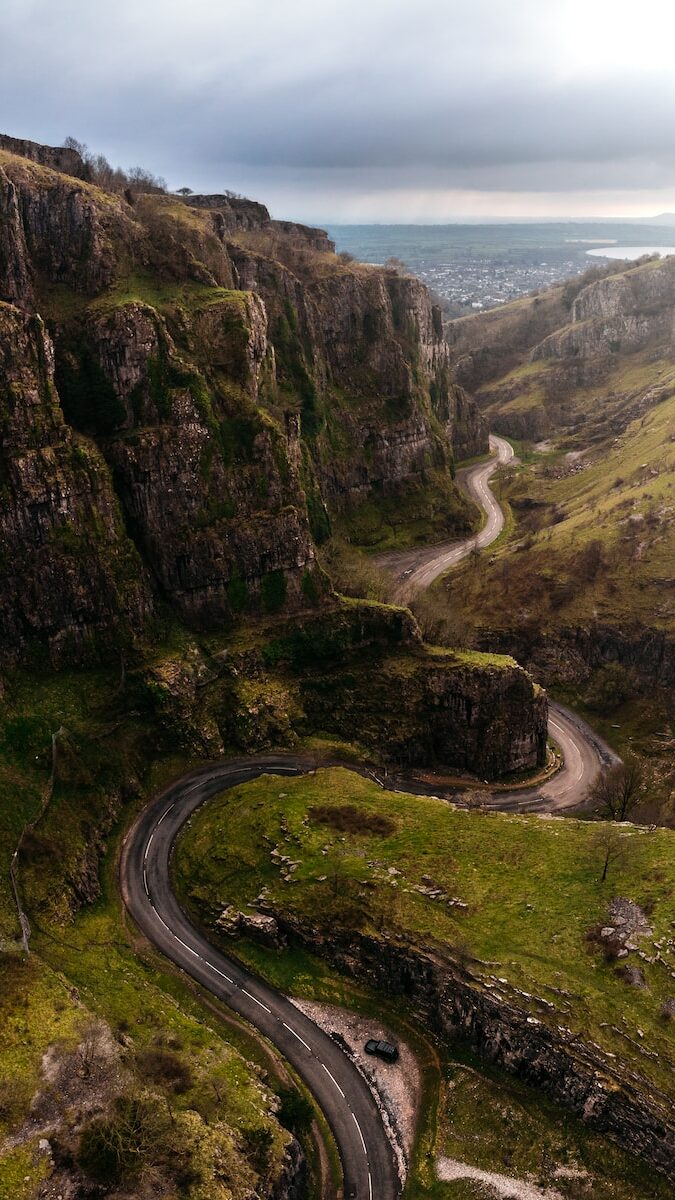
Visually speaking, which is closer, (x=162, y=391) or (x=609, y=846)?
(x=609, y=846)

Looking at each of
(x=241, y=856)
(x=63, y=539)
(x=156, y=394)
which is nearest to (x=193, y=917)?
(x=241, y=856)

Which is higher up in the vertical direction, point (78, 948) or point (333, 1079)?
point (78, 948)

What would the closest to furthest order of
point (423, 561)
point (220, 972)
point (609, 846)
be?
point (220, 972) → point (609, 846) → point (423, 561)

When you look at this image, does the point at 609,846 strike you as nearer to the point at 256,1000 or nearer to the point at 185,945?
the point at 256,1000

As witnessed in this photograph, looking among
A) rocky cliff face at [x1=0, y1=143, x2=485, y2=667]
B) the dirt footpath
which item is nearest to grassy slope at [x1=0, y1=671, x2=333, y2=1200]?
the dirt footpath

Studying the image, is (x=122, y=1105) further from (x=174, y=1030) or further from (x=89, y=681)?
(x=89, y=681)

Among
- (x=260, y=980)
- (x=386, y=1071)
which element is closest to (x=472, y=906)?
(x=386, y=1071)

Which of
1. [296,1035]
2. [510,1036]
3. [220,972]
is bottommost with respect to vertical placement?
[296,1035]
